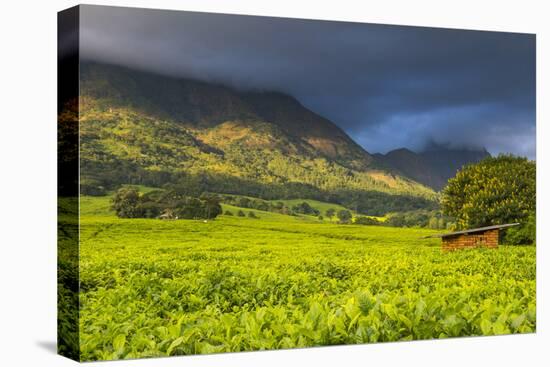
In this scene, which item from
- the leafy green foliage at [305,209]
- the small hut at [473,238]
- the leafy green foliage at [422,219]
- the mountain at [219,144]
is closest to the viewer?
the mountain at [219,144]

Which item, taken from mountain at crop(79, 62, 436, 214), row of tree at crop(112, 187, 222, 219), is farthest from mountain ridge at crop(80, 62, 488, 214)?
row of tree at crop(112, 187, 222, 219)

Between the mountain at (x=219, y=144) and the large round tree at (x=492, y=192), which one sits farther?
the large round tree at (x=492, y=192)

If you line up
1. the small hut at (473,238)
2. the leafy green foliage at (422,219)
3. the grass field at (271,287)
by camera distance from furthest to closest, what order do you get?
the small hut at (473,238) < the leafy green foliage at (422,219) < the grass field at (271,287)

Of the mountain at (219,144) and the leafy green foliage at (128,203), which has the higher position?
the mountain at (219,144)

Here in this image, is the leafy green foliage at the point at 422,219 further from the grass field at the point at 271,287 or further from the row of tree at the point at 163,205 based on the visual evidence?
the row of tree at the point at 163,205

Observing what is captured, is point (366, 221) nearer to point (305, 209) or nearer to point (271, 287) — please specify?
point (305, 209)

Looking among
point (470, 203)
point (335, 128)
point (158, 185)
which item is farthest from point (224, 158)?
point (470, 203)

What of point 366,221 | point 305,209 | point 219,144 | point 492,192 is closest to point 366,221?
point 366,221

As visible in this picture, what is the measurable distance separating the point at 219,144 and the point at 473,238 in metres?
3.29

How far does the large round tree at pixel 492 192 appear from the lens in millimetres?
10359

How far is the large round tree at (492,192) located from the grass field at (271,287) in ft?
1.60

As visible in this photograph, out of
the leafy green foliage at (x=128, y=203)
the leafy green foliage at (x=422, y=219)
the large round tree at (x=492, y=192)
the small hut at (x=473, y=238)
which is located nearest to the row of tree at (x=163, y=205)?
the leafy green foliage at (x=128, y=203)

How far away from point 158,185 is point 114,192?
0.51 m

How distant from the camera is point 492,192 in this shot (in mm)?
10586
